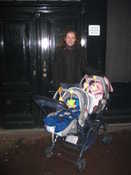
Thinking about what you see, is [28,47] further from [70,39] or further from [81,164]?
[81,164]

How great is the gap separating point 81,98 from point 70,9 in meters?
2.04

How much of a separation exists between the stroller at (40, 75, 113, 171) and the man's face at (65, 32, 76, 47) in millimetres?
1186

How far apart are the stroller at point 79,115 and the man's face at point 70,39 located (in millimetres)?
1186

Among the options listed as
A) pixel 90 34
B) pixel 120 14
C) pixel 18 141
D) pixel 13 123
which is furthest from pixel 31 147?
pixel 120 14

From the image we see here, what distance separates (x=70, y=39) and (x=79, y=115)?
192 cm

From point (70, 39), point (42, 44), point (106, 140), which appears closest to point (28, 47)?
point (42, 44)

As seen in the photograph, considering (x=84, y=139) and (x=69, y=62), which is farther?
(x=69, y=62)

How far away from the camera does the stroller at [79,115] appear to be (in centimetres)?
353

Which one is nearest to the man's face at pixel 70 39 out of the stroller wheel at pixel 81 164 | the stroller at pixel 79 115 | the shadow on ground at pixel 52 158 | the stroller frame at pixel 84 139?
the stroller at pixel 79 115

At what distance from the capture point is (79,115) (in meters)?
3.60

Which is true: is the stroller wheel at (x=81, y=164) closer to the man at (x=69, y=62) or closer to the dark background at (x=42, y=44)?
the dark background at (x=42, y=44)

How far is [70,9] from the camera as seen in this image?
4852 millimetres

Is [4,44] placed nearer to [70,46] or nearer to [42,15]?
[42,15]

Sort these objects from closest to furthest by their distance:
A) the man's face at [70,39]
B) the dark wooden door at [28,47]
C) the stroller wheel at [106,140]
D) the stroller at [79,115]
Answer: the stroller at [79,115] < the stroller wheel at [106,140] < the dark wooden door at [28,47] < the man's face at [70,39]
